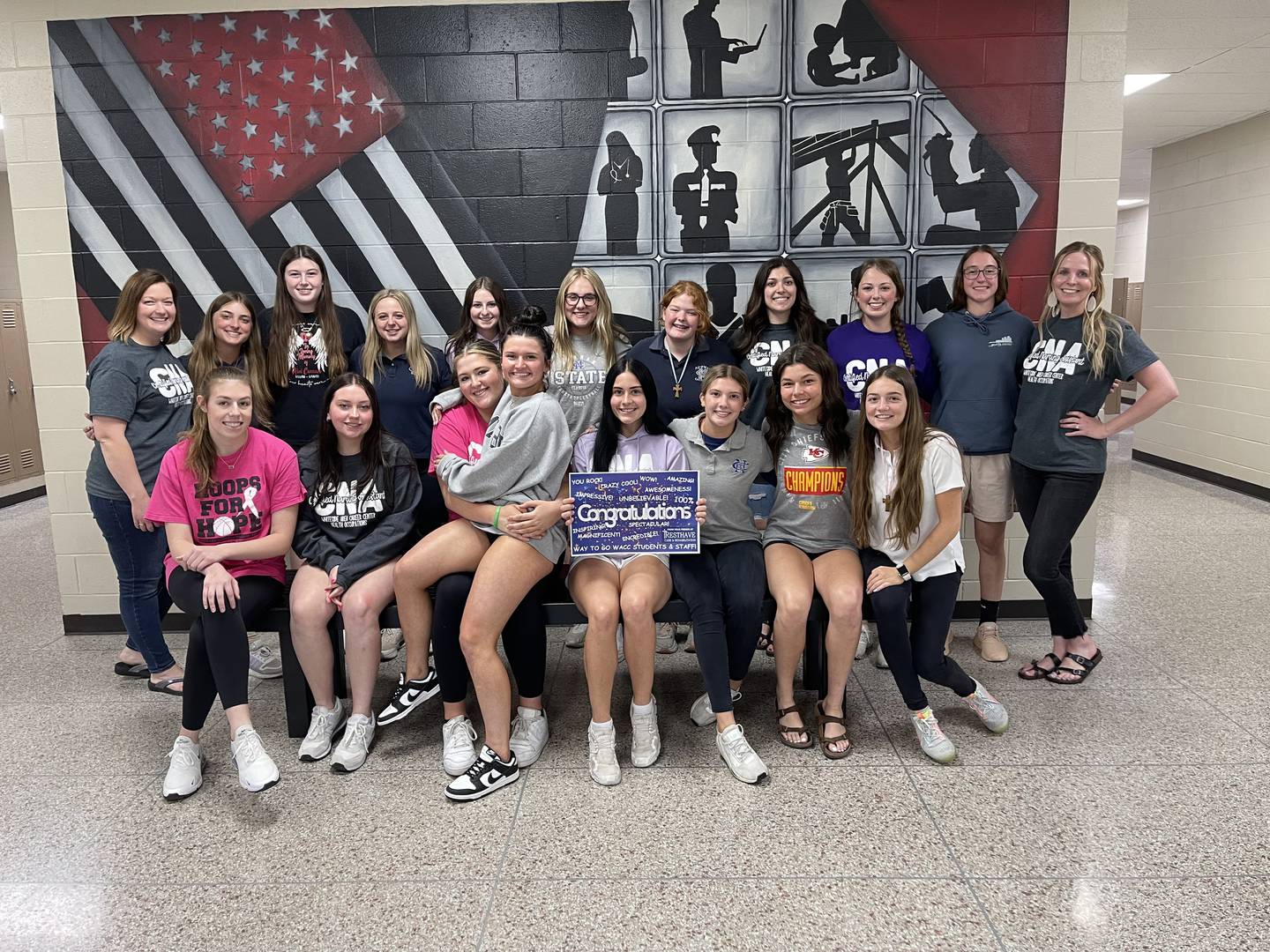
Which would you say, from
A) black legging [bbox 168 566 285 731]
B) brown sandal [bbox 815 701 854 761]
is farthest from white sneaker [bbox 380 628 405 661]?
brown sandal [bbox 815 701 854 761]

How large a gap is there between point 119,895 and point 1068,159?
4347mm

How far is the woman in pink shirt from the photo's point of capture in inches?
102

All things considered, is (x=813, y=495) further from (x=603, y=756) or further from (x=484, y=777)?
(x=484, y=777)

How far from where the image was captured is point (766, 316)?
3398 mm

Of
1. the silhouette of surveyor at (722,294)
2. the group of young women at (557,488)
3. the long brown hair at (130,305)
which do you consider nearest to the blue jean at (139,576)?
the group of young women at (557,488)

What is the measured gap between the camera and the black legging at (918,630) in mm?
2713

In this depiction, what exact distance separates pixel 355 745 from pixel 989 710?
211 cm

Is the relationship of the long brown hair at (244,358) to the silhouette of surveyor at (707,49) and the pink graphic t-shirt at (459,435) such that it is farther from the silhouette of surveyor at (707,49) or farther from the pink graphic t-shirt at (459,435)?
the silhouette of surveyor at (707,49)

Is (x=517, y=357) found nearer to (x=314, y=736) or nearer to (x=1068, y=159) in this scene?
(x=314, y=736)

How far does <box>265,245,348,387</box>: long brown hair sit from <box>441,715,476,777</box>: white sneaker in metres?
1.47

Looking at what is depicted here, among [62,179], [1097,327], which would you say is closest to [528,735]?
[1097,327]

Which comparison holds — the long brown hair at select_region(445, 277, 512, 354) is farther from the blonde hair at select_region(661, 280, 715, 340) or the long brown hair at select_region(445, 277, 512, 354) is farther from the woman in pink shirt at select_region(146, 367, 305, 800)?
the woman in pink shirt at select_region(146, 367, 305, 800)

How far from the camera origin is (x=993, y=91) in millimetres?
3684

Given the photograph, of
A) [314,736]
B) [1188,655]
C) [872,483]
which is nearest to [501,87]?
[872,483]
